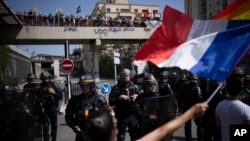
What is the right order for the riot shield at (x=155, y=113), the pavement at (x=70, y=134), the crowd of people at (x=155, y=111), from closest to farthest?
the crowd of people at (x=155, y=111), the riot shield at (x=155, y=113), the pavement at (x=70, y=134)

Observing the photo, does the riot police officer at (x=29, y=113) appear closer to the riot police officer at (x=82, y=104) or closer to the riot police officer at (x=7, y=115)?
the riot police officer at (x=7, y=115)

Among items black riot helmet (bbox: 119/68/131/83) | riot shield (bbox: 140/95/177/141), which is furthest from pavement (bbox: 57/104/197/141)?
riot shield (bbox: 140/95/177/141)

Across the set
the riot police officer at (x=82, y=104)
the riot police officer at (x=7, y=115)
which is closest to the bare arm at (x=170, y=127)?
the riot police officer at (x=82, y=104)

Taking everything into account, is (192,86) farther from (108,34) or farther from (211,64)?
(108,34)

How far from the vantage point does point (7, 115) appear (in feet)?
16.8

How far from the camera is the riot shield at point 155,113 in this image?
→ 4.04m

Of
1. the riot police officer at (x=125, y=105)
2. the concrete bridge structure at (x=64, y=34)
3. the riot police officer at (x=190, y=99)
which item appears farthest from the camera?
the concrete bridge structure at (x=64, y=34)

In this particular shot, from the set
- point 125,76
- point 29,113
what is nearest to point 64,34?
point 125,76

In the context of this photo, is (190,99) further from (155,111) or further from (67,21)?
(67,21)

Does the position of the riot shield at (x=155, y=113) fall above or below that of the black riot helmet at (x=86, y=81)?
below

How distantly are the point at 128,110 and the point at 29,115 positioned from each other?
1991 mm

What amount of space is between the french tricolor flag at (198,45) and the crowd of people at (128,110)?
0.41 meters

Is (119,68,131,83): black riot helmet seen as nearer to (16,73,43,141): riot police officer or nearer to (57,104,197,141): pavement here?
(16,73,43,141): riot police officer

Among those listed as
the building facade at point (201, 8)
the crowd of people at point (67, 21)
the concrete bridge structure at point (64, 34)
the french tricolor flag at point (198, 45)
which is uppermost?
the building facade at point (201, 8)
